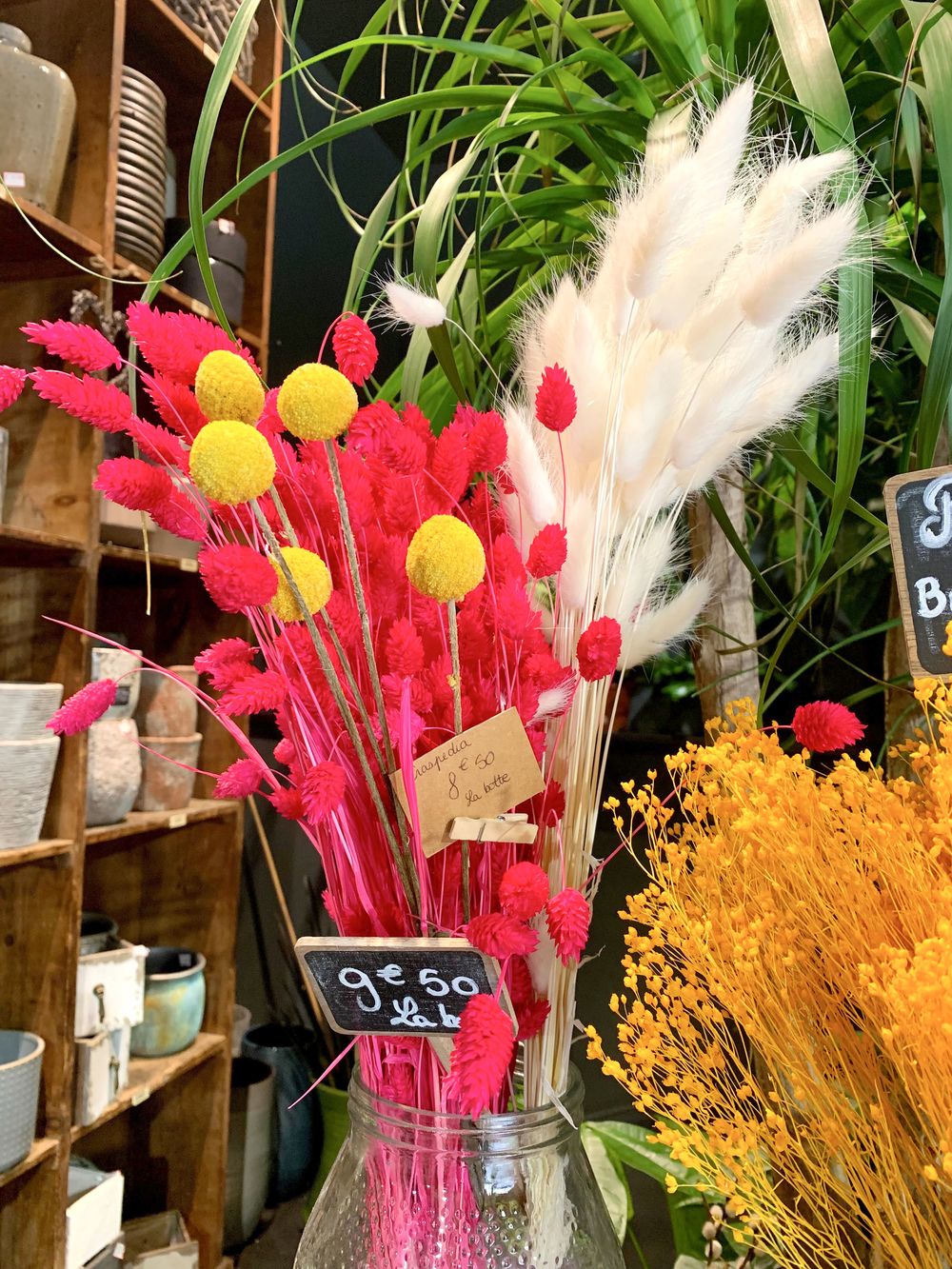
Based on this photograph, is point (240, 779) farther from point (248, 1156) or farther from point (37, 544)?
point (248, 1156)

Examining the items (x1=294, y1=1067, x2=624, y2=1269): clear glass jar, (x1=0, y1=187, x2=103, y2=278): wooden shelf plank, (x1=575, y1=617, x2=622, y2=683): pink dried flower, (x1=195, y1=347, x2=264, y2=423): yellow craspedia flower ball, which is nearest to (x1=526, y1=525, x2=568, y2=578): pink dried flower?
(x1=575, y1=617, x2=622, y2=683): pink dried flower

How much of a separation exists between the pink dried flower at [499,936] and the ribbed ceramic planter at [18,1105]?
40.7 inches

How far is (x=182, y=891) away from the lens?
1742 mm

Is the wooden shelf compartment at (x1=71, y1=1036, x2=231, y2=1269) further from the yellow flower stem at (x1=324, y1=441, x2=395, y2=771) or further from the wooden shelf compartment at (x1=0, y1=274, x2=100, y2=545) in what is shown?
the yellow flower stem at (x1=324, y1=441, x2=395, y2=771)

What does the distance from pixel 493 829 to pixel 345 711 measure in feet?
0.27

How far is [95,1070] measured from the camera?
132 cm

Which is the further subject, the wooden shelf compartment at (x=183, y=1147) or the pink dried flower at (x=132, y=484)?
the wooden shelf compartment at (x=183, y=1147)

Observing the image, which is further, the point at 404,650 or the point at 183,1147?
the point at 183,1147

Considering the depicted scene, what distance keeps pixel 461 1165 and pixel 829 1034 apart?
182mm

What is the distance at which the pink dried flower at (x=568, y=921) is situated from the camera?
39 centimetres

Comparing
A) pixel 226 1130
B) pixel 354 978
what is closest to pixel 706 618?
pixel 354 978

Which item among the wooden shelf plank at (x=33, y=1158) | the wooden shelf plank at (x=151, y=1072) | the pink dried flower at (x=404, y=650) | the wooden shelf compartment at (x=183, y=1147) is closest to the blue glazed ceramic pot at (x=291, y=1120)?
the wooden shelf compartment at (x=183, y=1147)

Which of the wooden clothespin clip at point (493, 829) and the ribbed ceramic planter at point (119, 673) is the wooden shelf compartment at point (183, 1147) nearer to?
the ribbed ceramic planter at point (119, 673)

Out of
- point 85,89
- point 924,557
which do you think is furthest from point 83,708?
point 85,89
